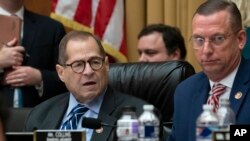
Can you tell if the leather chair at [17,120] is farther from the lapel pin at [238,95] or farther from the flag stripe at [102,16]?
A: the flag stripe at [102,16]

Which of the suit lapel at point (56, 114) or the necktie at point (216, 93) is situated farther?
the suit lapel at point (56, 114)

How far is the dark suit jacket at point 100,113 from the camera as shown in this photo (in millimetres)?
3883

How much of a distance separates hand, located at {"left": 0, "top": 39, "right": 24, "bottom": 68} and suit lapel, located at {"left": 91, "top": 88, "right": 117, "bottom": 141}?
98 centimetres

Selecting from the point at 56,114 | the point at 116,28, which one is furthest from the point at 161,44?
the point at 56,114

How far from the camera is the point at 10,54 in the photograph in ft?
16.0

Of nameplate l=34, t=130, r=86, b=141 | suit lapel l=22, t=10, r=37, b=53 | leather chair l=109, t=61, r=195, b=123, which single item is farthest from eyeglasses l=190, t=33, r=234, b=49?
suit lapel l=22, t=10, r=37, b=53

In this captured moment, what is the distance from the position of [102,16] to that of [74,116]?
2.16 metres

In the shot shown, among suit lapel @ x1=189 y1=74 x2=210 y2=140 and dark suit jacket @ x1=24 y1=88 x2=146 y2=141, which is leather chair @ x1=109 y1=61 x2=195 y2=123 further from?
suit lapel @ x1=189 y1=74 x2=210 y2=140

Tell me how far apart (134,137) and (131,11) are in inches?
130

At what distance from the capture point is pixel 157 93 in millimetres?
4297

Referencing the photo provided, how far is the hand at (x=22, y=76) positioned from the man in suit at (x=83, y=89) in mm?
665

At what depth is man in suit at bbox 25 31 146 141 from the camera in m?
4.07

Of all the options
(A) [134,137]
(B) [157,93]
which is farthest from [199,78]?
(A) [134,137]

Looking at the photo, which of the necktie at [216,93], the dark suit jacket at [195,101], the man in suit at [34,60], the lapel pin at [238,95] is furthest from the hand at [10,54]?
the lapel pin at [238,95]
